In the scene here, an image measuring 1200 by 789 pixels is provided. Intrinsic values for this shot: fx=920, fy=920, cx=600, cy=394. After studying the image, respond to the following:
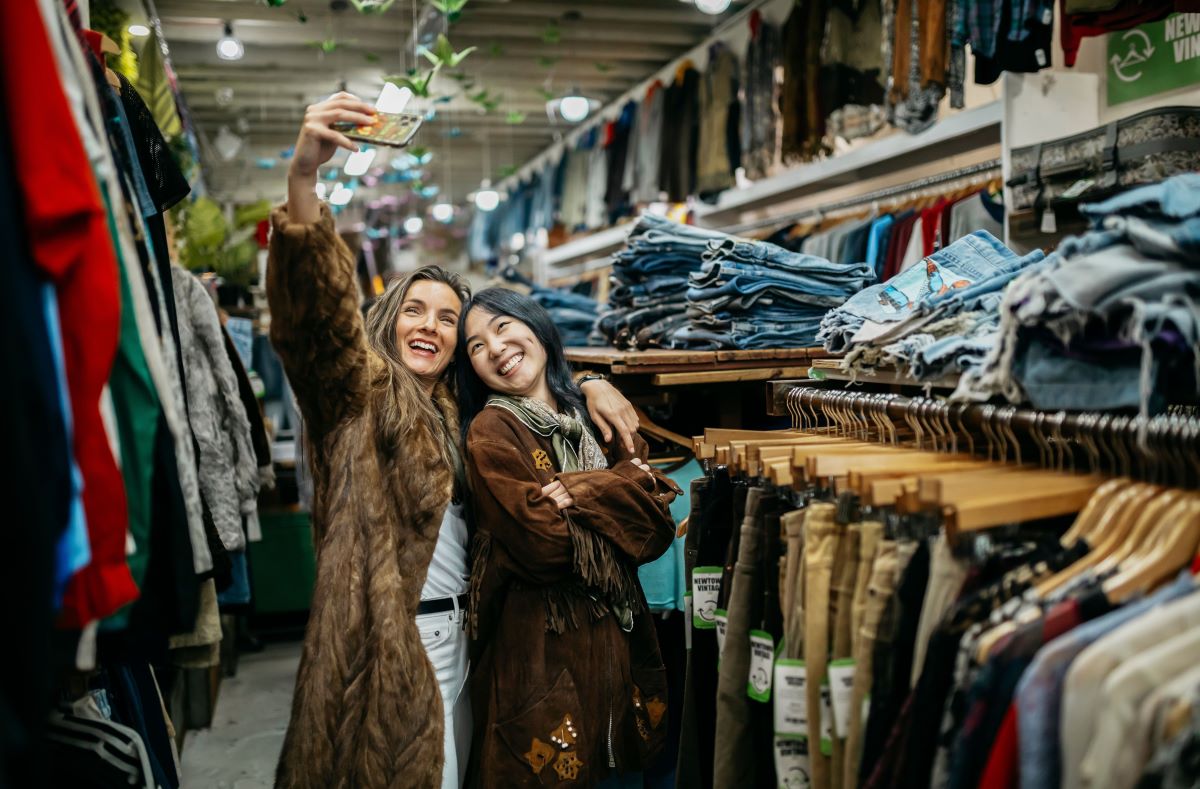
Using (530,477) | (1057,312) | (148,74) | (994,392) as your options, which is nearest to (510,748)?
(530,477)

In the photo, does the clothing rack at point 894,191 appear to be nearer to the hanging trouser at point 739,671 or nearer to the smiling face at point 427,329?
the smiling face at point 427,329

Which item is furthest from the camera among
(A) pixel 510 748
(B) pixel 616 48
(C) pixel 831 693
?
(B) pixel 616 48

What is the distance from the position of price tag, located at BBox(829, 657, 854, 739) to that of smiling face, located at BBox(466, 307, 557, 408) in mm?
1256

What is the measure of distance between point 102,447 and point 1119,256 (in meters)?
1.35

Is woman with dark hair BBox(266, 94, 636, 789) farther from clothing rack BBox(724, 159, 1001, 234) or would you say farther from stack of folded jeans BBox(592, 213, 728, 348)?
clothing rack BBox(724, 159, 1001, 234)

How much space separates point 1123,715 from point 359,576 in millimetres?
1598

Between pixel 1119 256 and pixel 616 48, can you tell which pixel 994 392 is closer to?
pixel 1119 256

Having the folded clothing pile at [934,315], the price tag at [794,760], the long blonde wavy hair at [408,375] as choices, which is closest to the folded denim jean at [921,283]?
the folded clothing pile at [934,315]

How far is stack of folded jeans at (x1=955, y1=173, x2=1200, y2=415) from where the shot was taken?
1218mm

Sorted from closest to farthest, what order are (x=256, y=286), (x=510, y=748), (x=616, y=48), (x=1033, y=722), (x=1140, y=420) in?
(x=1033, y=722) < (x=1140, y=420) < (x=510, y=748) < (x=256, y=286) < (x=616, y=48)

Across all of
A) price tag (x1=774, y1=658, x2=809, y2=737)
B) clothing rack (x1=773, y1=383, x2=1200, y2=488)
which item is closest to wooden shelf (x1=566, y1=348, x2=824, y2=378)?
clothing rack (x1=773, y1=383, x2=1200, y2=488)

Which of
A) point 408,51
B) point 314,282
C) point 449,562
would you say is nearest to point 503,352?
point 449,562

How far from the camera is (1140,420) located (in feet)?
4.08

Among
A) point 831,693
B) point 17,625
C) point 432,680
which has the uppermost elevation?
point 17,625
